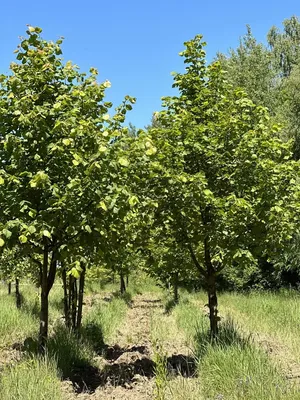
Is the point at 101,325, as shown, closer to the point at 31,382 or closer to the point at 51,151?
the point at 31,382

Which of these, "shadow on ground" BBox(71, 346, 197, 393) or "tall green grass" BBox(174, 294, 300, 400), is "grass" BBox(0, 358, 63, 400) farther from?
"tall green grass" BBox(174, 294, 300, 400)

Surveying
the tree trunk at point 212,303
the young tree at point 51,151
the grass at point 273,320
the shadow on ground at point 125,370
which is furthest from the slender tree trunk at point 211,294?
the young tree at point 51,151

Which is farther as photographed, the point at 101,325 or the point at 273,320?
the point at 101,325

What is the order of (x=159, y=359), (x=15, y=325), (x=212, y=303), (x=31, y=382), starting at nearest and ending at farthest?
1. (x=159, y=359)
2. (x=31, y=382)
3. (x=212, y=303)
4. (x=15, y=325)

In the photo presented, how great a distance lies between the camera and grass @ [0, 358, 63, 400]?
4465mm

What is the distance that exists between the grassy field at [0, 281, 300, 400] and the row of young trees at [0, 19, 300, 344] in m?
0.90

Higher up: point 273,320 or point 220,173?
point 220,173

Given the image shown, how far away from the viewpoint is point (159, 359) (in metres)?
3.88

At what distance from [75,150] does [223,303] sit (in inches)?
496

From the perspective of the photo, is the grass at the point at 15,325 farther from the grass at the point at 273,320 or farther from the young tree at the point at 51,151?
the grass at the point at 273,320

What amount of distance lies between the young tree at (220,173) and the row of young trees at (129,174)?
0.07ft

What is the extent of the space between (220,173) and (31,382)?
413 centimetres

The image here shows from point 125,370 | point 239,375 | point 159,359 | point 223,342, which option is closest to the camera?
point 159,359

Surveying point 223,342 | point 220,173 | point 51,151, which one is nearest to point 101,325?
point 223,342
